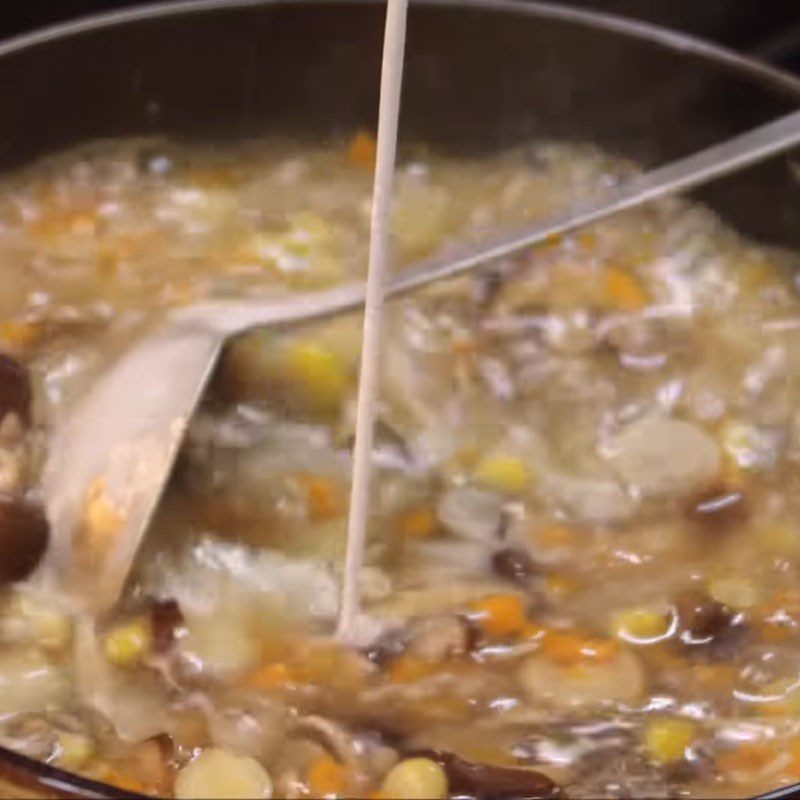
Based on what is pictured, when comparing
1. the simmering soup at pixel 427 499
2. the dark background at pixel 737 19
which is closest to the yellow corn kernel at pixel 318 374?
the simmering soup at pixel 427 499

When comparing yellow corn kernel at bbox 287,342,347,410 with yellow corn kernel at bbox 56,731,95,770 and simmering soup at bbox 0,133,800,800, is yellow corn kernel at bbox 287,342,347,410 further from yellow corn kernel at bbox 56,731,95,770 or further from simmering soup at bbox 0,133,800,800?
yellow corn kernel at bbox 56,731,95,770

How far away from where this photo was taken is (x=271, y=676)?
96 centimetres

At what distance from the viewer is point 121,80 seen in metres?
1.44

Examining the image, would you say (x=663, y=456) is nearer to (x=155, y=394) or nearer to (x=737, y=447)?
(x=737, y=447)

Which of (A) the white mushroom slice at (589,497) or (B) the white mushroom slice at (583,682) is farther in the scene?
(A) the white mushroom slice at (589,497)

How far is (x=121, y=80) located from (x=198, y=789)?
871mm

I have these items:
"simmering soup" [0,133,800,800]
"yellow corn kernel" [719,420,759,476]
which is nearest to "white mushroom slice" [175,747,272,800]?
"simmering soup" [0,133,800,800]

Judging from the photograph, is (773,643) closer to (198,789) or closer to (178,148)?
(198,789)

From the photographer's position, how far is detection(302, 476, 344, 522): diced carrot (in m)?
1.12

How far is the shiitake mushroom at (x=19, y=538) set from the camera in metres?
1.02

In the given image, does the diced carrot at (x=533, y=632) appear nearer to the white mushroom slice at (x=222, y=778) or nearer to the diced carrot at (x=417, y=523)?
the diced carrot at (x=417, y=523)

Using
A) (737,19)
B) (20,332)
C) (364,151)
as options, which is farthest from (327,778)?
(737,19)

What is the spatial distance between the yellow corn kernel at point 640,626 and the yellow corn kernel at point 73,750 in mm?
398

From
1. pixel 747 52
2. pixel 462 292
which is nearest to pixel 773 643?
pixel 462 292
